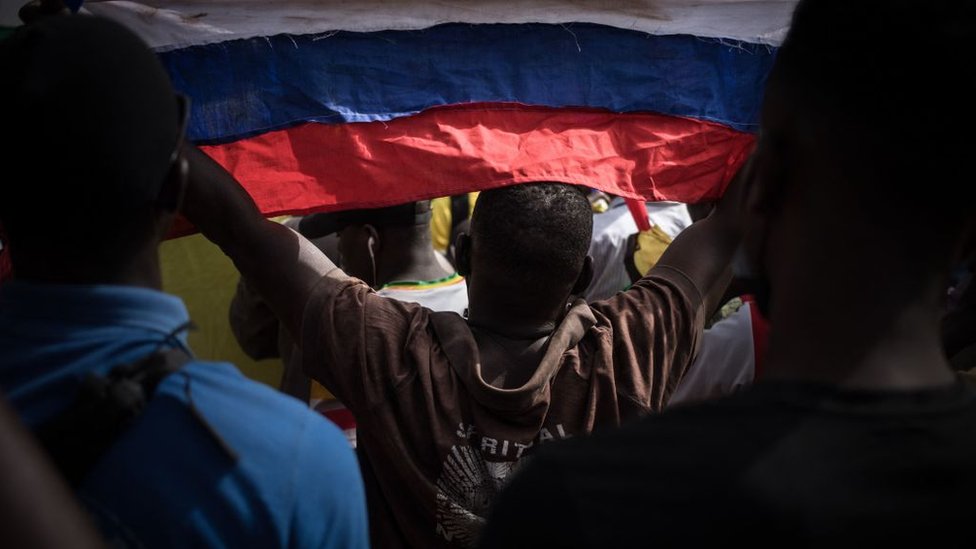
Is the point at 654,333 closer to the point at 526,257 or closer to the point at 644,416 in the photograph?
the point at 526,257

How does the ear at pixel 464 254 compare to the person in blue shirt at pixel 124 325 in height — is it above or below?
below

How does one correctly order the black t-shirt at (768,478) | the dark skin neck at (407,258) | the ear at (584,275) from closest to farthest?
the black t-shirt at (768,478) → the ear at (584,275) → the dark skin neck at (407,258)

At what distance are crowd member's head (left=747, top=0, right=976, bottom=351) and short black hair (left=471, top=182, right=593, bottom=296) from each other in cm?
118

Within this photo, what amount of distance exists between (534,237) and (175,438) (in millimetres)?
1338

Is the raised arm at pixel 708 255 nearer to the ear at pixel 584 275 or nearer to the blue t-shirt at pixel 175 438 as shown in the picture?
the ear at pixel 584 275

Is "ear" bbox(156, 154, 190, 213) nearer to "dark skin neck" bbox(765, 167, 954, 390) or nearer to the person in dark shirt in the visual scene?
the person in dark shirt

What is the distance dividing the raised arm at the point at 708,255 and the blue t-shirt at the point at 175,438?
1.42 meters

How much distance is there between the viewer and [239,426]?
135 cm

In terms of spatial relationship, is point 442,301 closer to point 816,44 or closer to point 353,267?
point 353,267

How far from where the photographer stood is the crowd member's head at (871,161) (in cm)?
120

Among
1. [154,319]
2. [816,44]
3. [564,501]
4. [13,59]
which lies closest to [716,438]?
[564,501]

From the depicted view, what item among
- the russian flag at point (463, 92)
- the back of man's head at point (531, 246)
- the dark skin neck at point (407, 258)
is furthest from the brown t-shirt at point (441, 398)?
the dark skin neck at point (407, 258)

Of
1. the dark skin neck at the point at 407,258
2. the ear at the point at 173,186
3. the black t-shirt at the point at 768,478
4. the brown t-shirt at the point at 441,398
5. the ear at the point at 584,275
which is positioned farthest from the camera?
the dark skin neck at the point at 407,258

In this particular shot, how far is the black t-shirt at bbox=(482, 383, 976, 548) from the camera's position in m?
1.13
